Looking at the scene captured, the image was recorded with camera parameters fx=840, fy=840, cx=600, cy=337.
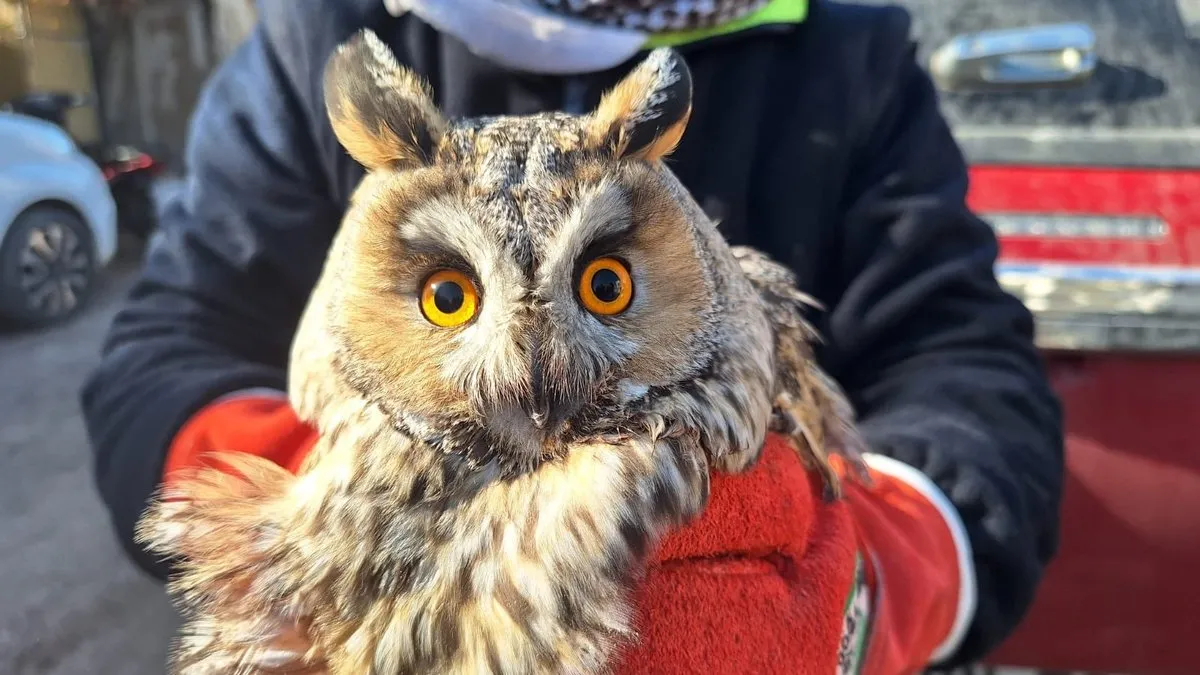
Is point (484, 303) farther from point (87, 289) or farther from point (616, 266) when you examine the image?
point (87, 289)

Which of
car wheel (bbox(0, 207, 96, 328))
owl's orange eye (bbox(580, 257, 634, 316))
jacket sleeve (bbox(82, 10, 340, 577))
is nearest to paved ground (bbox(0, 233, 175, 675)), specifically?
car wheel (bbox(0, 207, 96, 328))

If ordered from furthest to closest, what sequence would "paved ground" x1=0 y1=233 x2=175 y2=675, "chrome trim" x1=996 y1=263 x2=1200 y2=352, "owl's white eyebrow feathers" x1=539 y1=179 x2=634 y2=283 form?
"paved ground" x1=0 y1=233 x2=175 y2=675 → "chrome trim" x1=996 y1=263 x2=1200 y2=352 → "owl's white eyebrow feathers" x1=539 y1=179 x2=634 y2=283

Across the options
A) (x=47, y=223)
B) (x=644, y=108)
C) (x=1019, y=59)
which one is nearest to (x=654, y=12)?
(x=644, y=108)

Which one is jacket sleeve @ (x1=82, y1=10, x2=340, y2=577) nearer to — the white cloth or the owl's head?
the white cloth

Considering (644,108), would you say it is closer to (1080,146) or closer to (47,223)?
(1080,146)

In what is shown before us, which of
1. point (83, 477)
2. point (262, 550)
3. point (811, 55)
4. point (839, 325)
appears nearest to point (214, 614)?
point (262, 550)
